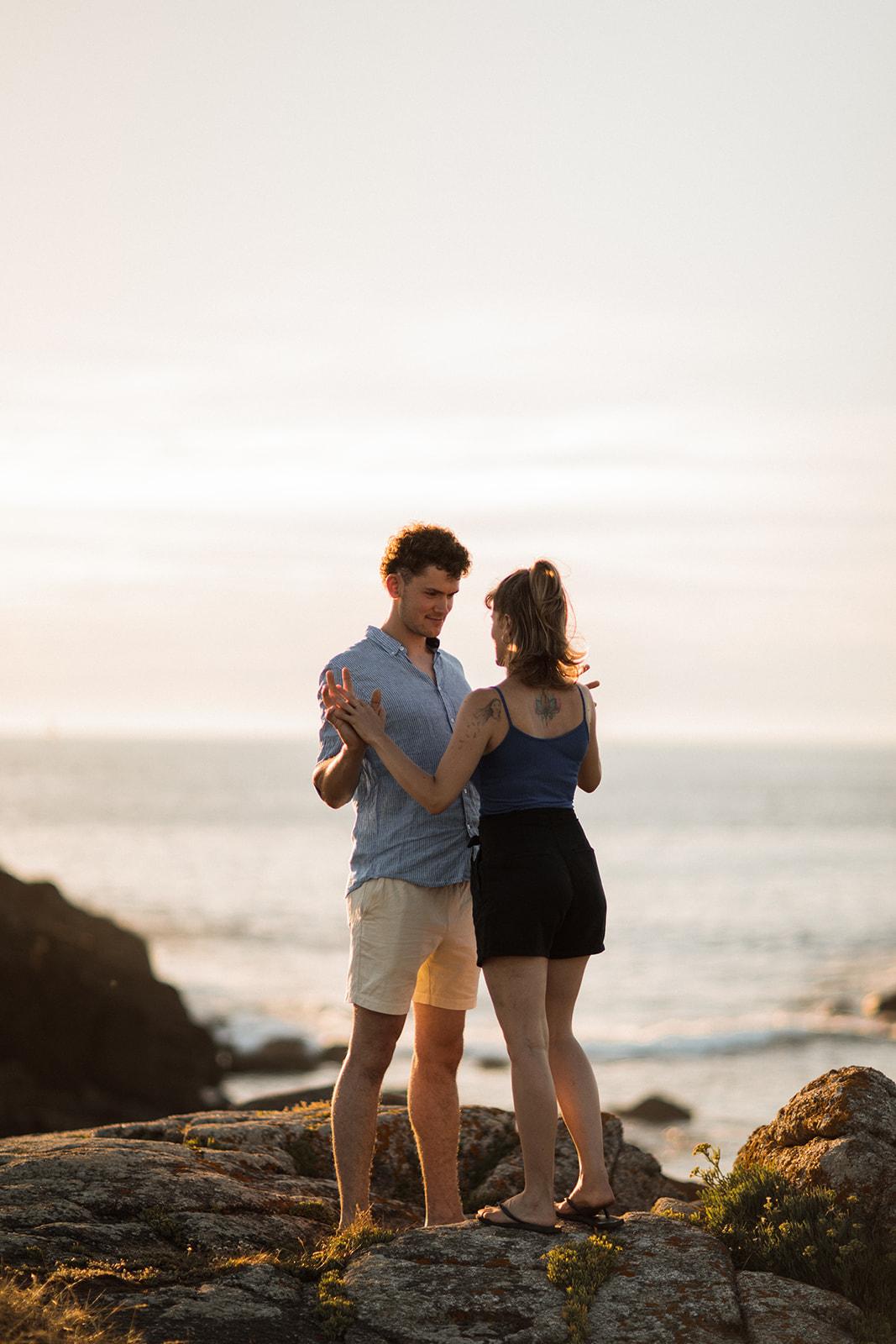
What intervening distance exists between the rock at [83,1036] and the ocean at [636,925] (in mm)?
1704

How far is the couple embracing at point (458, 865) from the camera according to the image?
5074 mm

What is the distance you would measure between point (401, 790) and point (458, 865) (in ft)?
1.27

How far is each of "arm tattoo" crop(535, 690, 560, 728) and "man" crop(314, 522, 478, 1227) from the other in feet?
2.07

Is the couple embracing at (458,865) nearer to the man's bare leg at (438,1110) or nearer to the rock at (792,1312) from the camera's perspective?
the man's bare leg at (438,1110)

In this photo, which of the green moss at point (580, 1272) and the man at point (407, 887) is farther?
the man at point (407, 887)

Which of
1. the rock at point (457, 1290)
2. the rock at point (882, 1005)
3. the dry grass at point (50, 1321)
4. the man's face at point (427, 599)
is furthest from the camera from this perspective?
the rock at point (882, 1005)

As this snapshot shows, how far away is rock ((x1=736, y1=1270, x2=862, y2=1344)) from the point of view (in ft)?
14.5

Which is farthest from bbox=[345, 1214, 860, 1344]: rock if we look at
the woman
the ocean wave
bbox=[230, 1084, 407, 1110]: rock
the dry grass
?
the ocean wave

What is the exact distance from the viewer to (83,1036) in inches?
672

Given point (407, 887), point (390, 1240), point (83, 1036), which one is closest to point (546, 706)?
point (407, 887)

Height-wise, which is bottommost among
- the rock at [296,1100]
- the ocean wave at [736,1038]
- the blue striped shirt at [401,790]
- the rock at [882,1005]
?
the ocean wave at [736,1038]

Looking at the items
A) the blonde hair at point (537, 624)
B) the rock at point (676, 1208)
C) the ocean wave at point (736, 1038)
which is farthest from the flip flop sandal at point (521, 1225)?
the ocean wave at point (736, 1038)

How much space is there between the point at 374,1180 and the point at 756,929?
32725 millimetres

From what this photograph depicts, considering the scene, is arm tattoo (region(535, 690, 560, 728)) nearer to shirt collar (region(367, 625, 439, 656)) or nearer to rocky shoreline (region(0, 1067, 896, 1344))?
shirt collar (region(367, 625, 439, 656))
